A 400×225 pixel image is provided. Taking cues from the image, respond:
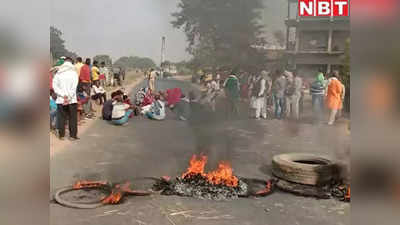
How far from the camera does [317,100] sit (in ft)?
9.23

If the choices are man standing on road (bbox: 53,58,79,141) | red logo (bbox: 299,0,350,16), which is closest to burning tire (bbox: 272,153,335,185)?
red logo (bbox: 299,0,350,16)

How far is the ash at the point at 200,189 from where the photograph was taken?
2.77 m

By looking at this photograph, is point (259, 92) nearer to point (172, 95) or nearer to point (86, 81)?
point (172, 95)

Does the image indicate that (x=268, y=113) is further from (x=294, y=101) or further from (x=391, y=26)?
(x=391, y=26)

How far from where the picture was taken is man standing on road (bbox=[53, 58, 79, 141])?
273cm

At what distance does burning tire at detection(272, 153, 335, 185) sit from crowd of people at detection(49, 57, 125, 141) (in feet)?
4.40

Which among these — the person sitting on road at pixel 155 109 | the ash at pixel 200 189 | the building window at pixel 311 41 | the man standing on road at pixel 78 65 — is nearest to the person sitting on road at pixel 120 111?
the person sitting on road at pixel 155 109

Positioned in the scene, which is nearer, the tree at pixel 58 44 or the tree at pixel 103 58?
the tree at pixel 58 44

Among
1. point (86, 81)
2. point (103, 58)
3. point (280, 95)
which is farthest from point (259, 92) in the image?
point (86, 81)

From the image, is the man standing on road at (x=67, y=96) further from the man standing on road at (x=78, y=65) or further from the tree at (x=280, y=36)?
the tree at (x=280, y=36)

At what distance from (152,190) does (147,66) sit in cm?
91

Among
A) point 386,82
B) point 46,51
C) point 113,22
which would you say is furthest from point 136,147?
point 386,82

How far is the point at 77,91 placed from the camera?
288 cm

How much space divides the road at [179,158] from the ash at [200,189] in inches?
2.5
